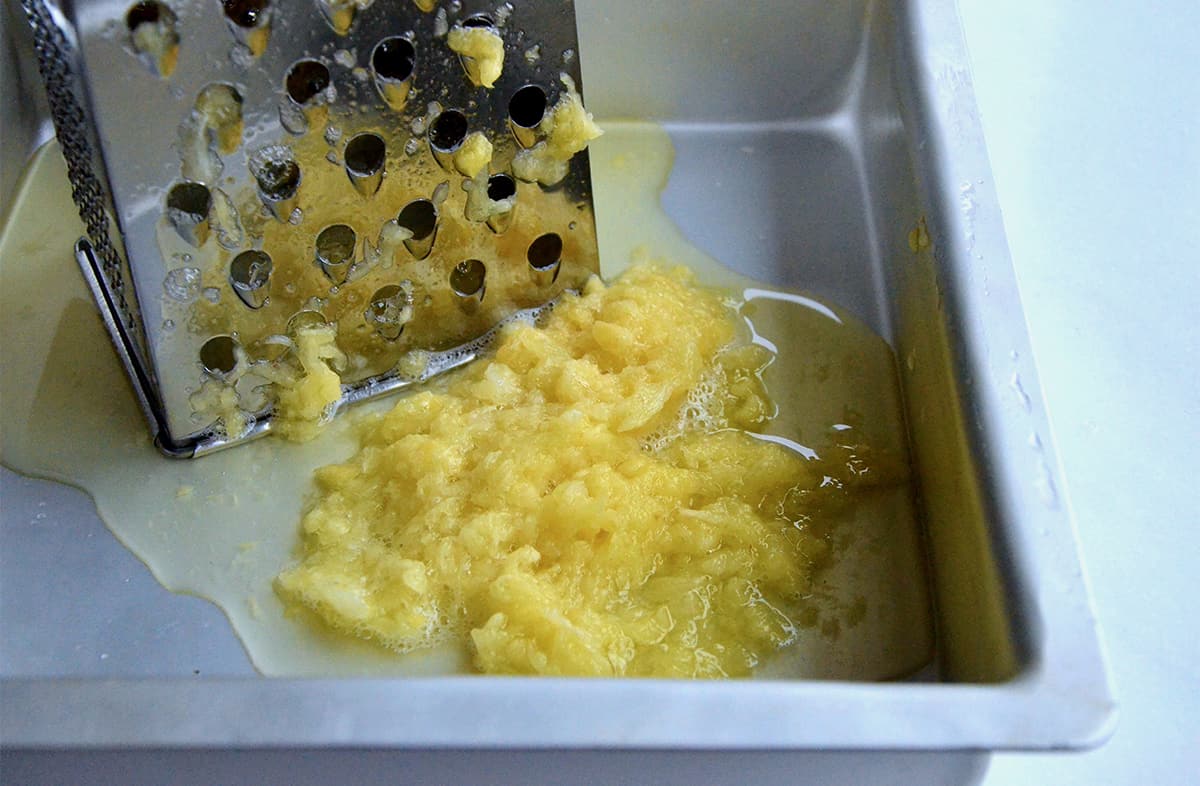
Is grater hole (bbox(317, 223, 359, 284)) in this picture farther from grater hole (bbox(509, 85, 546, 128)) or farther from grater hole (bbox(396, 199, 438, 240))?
grater hole (bbox(509, 85, 546, 128))

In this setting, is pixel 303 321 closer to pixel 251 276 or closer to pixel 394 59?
pixel 251 276

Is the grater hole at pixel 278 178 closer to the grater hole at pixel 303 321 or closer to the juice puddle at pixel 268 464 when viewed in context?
the grater hole at pixel 303 321

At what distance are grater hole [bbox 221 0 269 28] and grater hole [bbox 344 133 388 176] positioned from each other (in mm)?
134

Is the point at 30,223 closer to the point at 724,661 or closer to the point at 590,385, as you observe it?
the point at 590,385

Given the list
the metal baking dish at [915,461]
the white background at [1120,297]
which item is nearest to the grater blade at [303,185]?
the metal baking dish at [915,461]

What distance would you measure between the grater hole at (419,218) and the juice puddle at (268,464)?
188 millimetres

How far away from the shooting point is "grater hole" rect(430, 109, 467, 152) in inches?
41.4

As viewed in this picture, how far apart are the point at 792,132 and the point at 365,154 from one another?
0.61 meters

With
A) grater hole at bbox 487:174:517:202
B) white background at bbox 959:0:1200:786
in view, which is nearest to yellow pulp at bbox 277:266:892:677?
grater hole at bbox 487:174:517:202

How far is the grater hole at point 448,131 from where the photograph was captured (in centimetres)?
105

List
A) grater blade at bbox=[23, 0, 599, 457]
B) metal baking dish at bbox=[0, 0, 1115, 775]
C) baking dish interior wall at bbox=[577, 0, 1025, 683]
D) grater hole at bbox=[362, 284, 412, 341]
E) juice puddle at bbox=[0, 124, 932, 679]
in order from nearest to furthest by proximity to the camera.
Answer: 1. metal baking dish at bbox=[0, 0, 1115, 775]
2. grater blade at bbox=[23, 0, 599, 457]
3. juice puddle at bbox=[0, 124, 932, 679]
4. grater hole at bbox=[362, 284, 412, 341]
5. baking dish interior wall at bbox=[577, 0, 1025, 683]

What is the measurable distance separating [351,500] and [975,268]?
61cm

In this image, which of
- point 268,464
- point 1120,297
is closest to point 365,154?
point 268,464

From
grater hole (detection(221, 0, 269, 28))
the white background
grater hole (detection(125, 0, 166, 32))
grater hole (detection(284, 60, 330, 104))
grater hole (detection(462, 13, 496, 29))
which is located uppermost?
grater hole (detection(125, 0, 166, 32))
